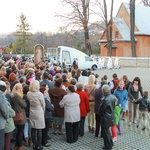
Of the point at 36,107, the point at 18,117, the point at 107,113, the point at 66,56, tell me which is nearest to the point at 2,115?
the point at 18,117

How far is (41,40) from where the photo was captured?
252 feet

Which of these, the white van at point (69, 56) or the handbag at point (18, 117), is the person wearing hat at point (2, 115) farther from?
the white van at point (69, 56)

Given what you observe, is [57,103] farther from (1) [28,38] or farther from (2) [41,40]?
(2) [41,40]

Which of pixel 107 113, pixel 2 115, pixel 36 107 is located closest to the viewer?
pixel 2 115

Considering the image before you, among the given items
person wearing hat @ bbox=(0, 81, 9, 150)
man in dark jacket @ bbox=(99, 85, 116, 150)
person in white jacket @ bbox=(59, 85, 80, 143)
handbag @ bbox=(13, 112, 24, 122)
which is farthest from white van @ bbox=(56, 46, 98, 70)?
person wearing hat @ bbox=(0, 81, 9, 150)

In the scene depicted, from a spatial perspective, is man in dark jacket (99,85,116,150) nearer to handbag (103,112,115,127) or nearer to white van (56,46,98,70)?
handbag (103,112,115,127)

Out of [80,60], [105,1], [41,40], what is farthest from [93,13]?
[41,40]

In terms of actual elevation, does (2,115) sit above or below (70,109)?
above

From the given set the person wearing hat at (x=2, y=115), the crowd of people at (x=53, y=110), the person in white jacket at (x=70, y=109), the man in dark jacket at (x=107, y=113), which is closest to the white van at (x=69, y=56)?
the crowd of people at (x=53, y=110)

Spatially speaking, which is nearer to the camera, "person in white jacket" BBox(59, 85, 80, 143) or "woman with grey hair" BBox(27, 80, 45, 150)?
"woman with grey hair" BBox(27, 80, 45, 150)

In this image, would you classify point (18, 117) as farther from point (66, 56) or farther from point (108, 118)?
point (66, 56)

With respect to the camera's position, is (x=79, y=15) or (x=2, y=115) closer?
(x=2, y=115)

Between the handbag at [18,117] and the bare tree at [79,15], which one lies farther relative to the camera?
the bare tree at [79,15]

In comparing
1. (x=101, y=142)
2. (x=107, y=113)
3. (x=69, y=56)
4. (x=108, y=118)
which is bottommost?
(x=101, y=142)
